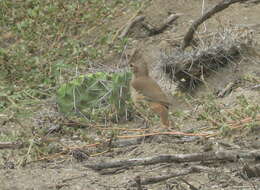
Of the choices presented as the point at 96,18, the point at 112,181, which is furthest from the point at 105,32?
the point at 112,181

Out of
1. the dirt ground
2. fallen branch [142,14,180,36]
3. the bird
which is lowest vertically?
the dirt ground

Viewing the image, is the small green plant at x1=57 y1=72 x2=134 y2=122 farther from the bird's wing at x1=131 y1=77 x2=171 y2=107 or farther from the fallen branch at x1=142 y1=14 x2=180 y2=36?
the fallen branch at x1=142 y1=14 x2=180 y2=36

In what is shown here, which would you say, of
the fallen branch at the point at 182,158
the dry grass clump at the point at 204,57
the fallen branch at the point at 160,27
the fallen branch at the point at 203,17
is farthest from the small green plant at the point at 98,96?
the fallen branch at the point at 160,27

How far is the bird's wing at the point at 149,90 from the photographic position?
535 centimetres

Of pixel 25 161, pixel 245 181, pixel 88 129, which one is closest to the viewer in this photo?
pixel 245 181

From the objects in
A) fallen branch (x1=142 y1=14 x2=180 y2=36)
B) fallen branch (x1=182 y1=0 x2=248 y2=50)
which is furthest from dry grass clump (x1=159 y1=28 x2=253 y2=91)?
fallen branch (x1=142 y1=14 x2=180 y2=36)

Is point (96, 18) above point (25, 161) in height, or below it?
Result: above

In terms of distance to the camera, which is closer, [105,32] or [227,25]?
[227,25]

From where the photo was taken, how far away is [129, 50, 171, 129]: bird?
5.33 m

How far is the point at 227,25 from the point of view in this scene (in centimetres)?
801

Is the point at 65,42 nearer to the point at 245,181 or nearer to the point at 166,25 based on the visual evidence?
the point at 166,25

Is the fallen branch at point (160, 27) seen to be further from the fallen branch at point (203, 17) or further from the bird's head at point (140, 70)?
the bird's head at point (140, 70)

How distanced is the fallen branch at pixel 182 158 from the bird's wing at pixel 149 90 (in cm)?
94

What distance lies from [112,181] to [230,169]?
0.76 metres
